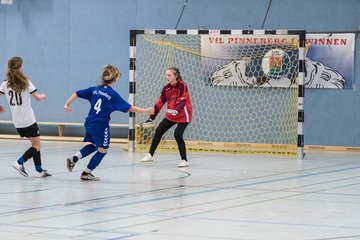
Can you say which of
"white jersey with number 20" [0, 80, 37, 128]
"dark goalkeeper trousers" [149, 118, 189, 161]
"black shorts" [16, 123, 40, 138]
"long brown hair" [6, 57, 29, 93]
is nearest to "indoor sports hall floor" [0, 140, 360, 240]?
"dark goalkeeper trousers" [149, 118, 189, 161]

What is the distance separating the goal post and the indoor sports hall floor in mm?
3921

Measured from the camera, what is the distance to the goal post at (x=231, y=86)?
20.5 m

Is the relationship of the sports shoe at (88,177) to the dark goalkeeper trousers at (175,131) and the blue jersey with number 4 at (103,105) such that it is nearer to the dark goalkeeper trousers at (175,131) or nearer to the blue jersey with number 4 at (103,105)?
the blue jersey with number 4 at (103,105)

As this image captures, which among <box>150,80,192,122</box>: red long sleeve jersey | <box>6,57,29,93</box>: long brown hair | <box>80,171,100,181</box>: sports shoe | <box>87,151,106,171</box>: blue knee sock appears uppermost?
<box>6,57,29,93</box>: long brown hair

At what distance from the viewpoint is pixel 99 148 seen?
42.2 ft

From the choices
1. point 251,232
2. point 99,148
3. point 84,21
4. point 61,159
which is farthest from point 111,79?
point 84,21

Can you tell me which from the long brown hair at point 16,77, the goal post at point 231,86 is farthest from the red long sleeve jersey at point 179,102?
the goal post at point 231,86

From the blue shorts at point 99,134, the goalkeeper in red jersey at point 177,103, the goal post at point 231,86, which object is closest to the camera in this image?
the blue shorts at point 99,134

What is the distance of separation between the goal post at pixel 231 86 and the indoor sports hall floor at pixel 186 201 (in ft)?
12.9

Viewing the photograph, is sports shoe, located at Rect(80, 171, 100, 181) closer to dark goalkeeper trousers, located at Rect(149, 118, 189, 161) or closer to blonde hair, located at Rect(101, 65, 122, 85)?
blonde hair, located at Rect(101, 65, 122, 85)

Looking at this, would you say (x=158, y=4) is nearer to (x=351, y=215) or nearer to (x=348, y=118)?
(x=348, y=118)

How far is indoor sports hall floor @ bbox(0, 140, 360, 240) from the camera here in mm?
8273

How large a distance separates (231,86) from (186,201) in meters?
10.8

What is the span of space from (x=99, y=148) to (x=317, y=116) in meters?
9.17
